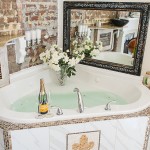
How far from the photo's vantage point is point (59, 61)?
2.61m

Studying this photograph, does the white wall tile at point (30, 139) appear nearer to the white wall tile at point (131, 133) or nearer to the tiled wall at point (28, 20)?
the white wall tile at point (131, 133)

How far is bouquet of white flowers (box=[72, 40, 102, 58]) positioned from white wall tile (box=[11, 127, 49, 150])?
134 centimetres

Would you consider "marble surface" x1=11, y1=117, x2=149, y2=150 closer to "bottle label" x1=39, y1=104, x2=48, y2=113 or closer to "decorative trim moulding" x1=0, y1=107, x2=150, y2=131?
"decorative trim moulding" x1=0, y1=107, x2=150, y2=131

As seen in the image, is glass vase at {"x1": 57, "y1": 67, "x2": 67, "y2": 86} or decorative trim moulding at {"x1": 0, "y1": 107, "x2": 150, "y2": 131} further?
glass vase at {"x1": 57, "y1": 67, "x2": 67, "y2": 86}

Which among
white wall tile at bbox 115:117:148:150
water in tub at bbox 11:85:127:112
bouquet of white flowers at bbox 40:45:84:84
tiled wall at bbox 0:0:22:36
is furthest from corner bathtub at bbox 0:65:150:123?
tiled wall at bbox 0:0:22:36

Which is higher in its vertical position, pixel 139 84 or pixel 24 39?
pixel 24 39

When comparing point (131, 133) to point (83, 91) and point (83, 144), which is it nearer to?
point (83, 144)

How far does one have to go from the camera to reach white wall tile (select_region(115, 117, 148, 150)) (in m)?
1.93

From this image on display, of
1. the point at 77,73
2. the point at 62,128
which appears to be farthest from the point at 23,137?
the point at 77,73

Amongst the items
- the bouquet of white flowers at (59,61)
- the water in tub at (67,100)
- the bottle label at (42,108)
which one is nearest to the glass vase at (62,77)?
the bouquet of white flowers at (59,61)

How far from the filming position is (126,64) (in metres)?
2.60

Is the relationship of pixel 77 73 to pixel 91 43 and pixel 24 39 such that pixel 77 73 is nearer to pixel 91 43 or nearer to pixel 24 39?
pixel 91 43

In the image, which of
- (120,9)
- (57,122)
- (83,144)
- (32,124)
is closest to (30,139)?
(32,124)

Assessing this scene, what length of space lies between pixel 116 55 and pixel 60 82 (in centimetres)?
79
